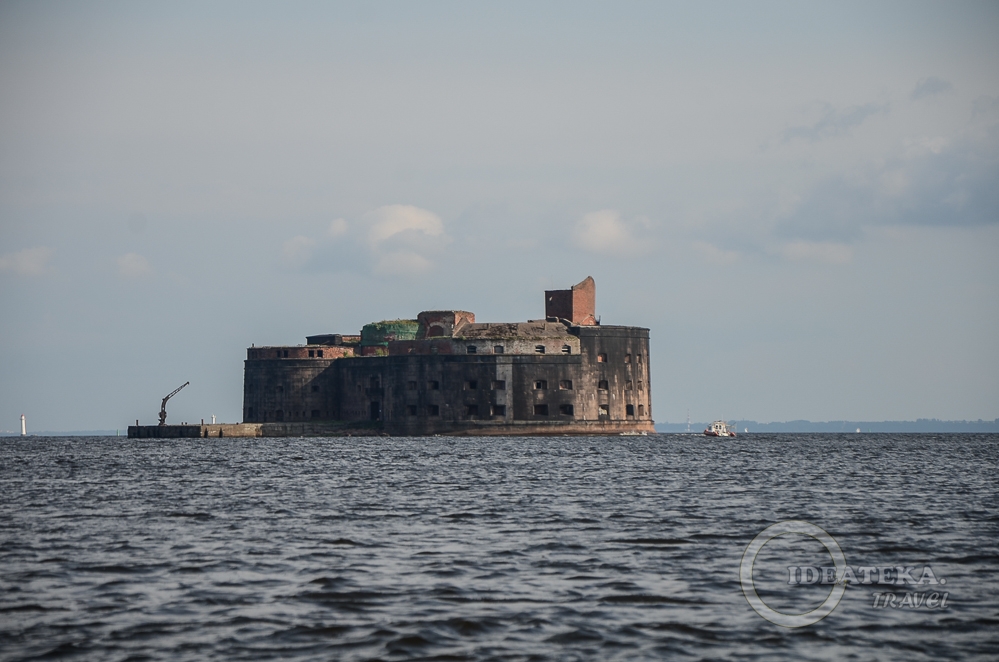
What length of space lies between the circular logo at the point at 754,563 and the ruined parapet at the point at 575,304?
79585 millimetres

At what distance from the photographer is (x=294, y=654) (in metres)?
14.1

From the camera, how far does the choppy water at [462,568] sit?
14.8 metres

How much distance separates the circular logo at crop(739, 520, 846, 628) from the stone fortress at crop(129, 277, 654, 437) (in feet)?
241

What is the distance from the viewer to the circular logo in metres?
16.2

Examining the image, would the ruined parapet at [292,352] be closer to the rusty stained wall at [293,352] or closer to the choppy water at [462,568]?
the rusty stained wall at [293,352]

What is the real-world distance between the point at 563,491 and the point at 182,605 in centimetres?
2113

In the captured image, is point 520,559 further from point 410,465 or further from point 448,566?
point 410,465

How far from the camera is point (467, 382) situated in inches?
3986

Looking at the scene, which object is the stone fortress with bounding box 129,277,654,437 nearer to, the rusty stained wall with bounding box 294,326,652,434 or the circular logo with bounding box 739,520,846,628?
the rusty stained wall with bounding box 294,326,652,434

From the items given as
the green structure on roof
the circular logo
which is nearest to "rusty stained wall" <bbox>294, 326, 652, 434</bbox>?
the green structure on roof

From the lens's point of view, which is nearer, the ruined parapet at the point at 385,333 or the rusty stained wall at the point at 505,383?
the rusty stained wall at the point at 505,383

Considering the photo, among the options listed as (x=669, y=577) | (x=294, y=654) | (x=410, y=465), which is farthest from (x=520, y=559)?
(x=410, y=465)

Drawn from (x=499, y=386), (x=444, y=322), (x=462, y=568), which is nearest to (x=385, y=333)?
(x=444, y=322)

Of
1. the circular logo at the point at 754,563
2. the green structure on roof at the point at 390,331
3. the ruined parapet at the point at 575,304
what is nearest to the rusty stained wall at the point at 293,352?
the green structure on roof at the point at 390,331
